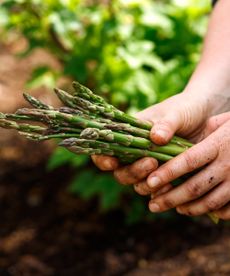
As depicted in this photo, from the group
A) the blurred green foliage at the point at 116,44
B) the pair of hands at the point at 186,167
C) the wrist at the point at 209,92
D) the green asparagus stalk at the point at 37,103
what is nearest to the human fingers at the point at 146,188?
the pair of hands at the point at 186,167

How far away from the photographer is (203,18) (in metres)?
3.51

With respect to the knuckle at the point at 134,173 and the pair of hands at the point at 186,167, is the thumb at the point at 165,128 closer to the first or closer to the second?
the pair of hands at the point at 186,167

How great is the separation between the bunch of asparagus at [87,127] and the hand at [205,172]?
0.08 metres

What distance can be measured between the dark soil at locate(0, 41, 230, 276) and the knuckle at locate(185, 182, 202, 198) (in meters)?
1.20

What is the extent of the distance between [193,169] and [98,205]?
1887mm

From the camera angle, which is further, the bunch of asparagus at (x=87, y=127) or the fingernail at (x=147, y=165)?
the fingernail at (x=147, y=165)

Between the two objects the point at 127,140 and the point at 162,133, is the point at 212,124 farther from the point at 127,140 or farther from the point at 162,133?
the point at 127,140

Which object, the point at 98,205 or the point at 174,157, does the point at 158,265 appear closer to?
the point at 98,205

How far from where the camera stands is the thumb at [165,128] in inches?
82.4

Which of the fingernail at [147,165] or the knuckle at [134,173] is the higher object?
the knuckle at [134,173]

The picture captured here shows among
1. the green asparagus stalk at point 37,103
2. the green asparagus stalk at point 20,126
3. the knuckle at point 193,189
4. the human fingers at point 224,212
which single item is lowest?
the human fingers at point 224,212

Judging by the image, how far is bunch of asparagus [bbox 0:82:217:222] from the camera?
6.48ft

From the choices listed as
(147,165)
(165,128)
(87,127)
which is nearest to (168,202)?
(147,165)

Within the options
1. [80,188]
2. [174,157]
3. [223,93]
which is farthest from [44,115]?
[80,188]
